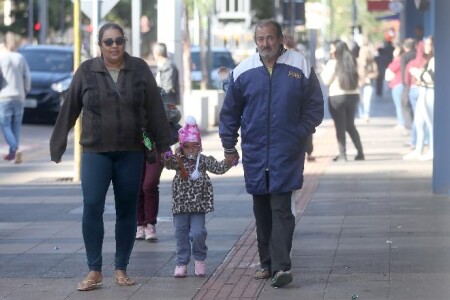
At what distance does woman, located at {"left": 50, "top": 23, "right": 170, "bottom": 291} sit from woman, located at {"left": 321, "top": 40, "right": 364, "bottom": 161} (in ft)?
33.2

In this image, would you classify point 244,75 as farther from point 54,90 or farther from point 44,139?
point 54,90

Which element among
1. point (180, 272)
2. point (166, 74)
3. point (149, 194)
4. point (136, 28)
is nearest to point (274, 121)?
point (180, 272)

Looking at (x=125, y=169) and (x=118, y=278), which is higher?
(x=125, y=169)

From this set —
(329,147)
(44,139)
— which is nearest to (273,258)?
(329,147)

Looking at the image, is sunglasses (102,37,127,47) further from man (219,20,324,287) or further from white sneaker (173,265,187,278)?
white sneaker (173,265,187,278)

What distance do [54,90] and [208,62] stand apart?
18.9 feet

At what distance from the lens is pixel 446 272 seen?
9.12 m

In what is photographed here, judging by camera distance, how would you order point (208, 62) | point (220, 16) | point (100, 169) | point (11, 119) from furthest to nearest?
1. point (220, 16)
2. point (208, 62)
3. point (11, 119)
4. point (100, 169)


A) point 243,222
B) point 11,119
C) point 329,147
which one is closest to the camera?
point 243,222

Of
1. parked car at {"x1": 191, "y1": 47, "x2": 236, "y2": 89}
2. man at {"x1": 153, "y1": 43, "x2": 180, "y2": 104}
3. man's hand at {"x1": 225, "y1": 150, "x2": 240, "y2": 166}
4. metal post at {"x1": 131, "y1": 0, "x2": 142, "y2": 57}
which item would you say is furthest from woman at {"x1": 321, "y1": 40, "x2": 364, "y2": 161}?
parked car at {"x1": 191, "y1": 47, "x2": 236, "y2": 89}

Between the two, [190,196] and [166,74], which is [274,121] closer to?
[190,196]

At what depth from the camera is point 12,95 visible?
19.3 metres

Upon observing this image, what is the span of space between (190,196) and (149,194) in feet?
5.77

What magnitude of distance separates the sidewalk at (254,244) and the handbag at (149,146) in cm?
84
